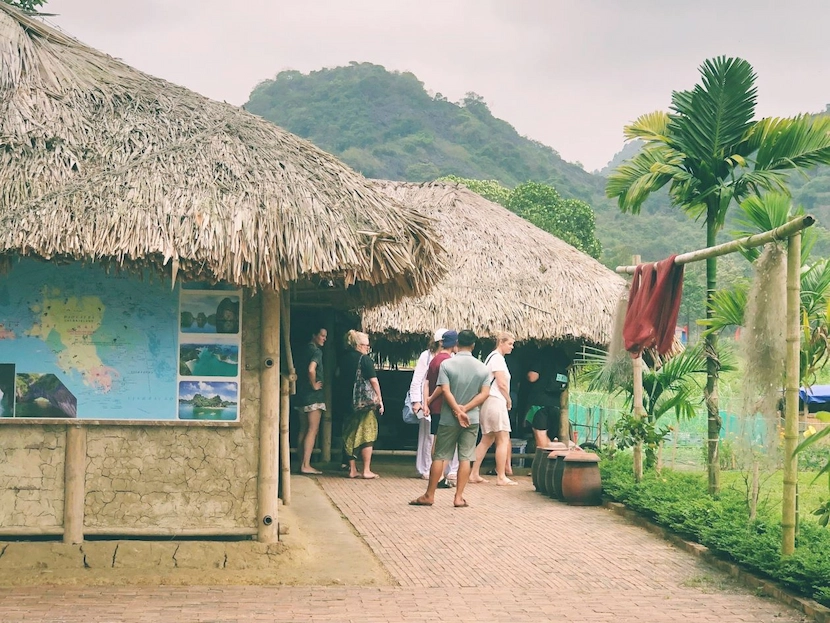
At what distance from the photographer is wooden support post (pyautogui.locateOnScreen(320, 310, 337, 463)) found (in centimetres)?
1531

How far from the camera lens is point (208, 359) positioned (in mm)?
8148

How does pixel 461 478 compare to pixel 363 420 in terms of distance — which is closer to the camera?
A: pixel 461 478

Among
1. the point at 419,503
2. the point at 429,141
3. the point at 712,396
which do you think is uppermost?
the point at 429,141

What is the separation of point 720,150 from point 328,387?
23.2 ft

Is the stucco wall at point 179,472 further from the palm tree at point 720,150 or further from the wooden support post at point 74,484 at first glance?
the palm tree at point 720,150

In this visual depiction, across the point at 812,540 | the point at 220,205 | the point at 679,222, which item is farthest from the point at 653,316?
the point at 679,222

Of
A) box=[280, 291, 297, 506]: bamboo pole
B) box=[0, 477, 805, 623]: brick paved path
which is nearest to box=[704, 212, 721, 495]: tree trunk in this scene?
box=[0, 477, 805, 623]: brick paved path

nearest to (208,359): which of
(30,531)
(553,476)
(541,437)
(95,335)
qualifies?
(95,335)

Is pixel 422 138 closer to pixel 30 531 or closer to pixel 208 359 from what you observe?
pixel 208 359

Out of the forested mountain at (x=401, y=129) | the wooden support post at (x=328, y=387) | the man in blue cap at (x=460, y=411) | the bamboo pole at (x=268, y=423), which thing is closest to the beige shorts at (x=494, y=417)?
the man in blue cap at (x=460, y=411)

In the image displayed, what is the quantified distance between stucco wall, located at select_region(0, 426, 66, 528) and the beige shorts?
6561mm

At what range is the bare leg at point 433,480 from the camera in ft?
36.5

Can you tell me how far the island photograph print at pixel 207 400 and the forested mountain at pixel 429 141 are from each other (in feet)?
178

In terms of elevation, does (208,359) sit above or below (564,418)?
above
